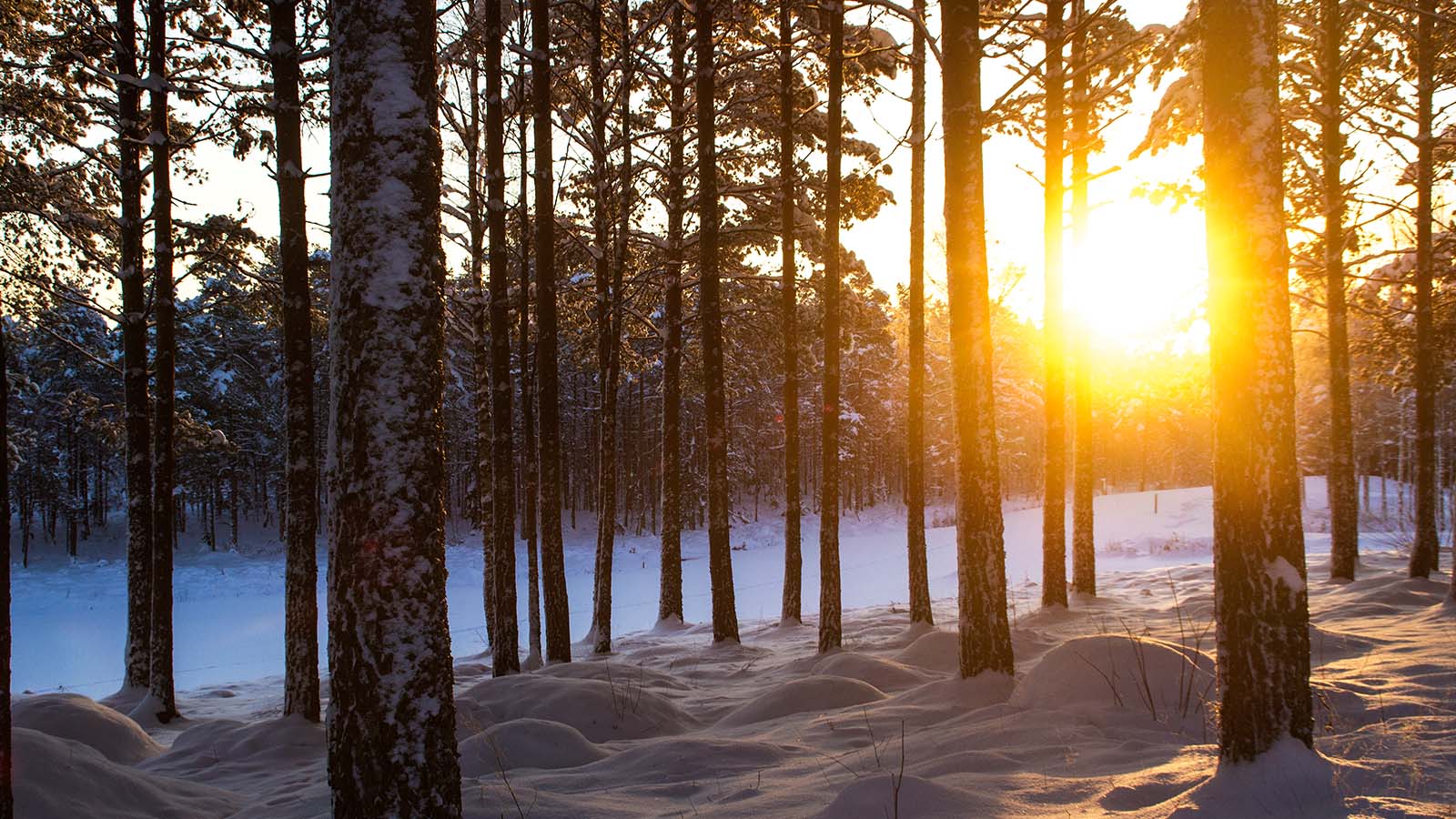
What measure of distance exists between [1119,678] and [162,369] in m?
12.2

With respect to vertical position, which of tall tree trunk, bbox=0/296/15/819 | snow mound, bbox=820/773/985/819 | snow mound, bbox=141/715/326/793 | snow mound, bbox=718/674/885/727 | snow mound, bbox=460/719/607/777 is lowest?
snow mound, bbox=141/715/326/793

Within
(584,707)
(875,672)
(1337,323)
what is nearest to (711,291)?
(875,672)

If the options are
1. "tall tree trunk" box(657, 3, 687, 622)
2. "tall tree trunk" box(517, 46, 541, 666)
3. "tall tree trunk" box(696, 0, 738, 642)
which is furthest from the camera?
"tall tree trunk" box(657, 3, 687, 622)

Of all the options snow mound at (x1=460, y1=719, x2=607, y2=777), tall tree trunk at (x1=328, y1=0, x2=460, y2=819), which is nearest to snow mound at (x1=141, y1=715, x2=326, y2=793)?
snow mound at (x1=460, y1=719, x2=607, y2=777)

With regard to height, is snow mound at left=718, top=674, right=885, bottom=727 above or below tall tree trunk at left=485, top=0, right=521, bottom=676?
below

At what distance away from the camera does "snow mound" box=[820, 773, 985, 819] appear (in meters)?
4.10

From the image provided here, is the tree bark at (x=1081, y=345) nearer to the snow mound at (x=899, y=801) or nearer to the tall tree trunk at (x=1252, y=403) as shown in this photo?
the tall tree trunk at (x=1252, y=403)

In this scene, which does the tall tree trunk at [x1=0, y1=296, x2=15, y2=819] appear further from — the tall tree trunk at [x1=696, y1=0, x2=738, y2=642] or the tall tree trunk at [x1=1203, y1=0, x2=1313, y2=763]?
the tall tree trunk at [x1=696, y1=0, x2=738, y2=642]

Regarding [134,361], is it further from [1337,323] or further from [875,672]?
[1337,323]

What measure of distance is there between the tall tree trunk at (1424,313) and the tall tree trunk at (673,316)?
12.2 metres

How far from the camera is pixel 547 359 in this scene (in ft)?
36.6

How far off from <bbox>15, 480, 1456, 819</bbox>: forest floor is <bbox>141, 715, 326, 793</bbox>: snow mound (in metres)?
0.03

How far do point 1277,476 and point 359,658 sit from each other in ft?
15.7

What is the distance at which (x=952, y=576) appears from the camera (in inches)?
1014
